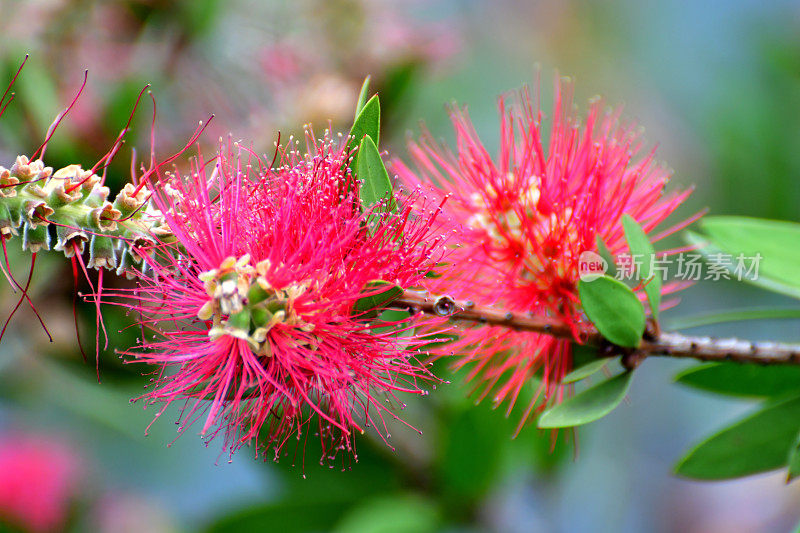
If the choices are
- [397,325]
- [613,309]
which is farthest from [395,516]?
[613,309]

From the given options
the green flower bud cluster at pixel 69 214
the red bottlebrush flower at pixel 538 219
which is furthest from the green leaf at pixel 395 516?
the green flower bud cluster at pixel 69 214

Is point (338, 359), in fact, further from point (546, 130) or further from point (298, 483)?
point (546, 130)

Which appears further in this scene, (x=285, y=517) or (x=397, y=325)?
(x=285, y=517)

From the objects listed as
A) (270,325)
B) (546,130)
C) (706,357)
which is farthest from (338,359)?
(546,130)

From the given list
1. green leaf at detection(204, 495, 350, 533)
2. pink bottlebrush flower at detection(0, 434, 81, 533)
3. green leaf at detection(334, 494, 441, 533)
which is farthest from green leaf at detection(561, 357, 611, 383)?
pink bottlebrush flower at detection(0, 434, 81, 533)

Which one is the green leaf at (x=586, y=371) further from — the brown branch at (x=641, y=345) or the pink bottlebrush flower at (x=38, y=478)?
the pink bottlebrush flower at (x=38, y=478)

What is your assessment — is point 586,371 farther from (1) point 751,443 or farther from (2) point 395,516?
(2) point 395,516

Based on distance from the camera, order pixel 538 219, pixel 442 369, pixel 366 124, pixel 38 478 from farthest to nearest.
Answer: pixel 38 478
pixel 442 369
pixel 538 219
pixel 366 124
